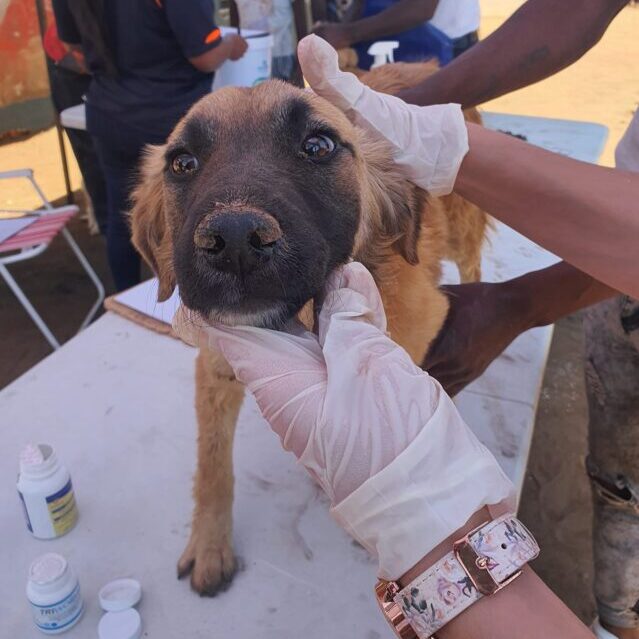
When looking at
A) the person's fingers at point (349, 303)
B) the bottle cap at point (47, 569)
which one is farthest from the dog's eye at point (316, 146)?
the bottle cap at point (47, 569)

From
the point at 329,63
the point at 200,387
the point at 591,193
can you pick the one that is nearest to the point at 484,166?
the point at 591,193

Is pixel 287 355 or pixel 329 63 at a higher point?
pixel 329 63

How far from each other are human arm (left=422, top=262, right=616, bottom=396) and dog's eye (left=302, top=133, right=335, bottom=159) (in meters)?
0.89

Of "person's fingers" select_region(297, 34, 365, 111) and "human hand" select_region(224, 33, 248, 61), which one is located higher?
"person's fingers" select_region(297, 34, 365, 111)

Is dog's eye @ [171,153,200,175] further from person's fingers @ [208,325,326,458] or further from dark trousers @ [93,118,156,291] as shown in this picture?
dark trousers @ [93,118,156,291]

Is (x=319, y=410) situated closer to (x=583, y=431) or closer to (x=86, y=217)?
(x=583, y=431)

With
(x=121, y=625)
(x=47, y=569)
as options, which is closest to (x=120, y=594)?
(x=121, y=625)

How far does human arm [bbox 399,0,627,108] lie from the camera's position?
6.61 ft

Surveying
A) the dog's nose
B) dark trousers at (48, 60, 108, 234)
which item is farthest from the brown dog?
dark trousers at (48, 60, 108, 234)

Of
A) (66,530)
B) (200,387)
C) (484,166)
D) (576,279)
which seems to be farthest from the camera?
(576,279)

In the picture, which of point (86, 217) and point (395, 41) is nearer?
point (395, 41)

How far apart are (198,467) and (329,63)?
4.09ft

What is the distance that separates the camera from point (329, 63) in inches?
66.9

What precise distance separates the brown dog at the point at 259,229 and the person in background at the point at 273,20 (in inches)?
149
